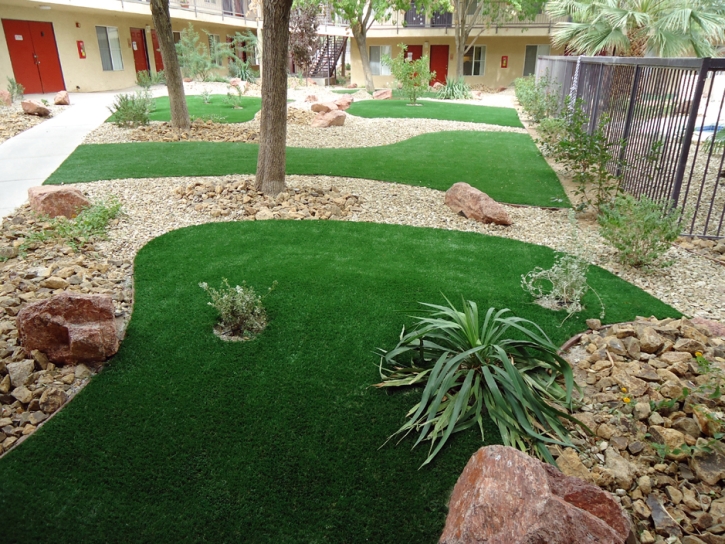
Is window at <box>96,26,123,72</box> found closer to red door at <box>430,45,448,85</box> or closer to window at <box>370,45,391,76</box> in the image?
window at <box>370,45,391,76</box>

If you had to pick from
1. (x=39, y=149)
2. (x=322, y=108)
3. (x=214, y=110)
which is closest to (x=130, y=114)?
(x=39, y=149)

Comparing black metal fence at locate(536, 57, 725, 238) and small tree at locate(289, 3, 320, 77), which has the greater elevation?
small tree at locate(289, 3, 320, 77)

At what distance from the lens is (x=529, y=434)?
9.85 ft

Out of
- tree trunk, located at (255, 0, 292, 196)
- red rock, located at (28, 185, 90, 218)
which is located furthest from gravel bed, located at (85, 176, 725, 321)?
tree trunk, located at (255, 0, 292, 196)

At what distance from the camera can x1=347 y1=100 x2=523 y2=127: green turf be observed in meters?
16.4

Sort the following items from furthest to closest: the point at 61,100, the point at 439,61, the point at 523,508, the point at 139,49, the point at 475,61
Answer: the point at 439,61
the point at 475,61
the point at 139,49
the point at 61,100
the point at 523,508

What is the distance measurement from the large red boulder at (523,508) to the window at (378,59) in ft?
108

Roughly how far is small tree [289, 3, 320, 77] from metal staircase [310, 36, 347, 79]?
2.80 metres

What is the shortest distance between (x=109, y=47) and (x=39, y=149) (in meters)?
15.6

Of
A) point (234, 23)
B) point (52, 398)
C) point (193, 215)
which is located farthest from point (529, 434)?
point (234, 23)

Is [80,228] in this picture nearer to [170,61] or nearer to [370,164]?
[370,164]

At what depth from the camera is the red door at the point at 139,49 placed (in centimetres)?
2505

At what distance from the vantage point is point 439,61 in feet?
105

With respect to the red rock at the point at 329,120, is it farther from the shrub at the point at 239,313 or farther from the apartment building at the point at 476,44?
the apartment building at the point at 476,44
